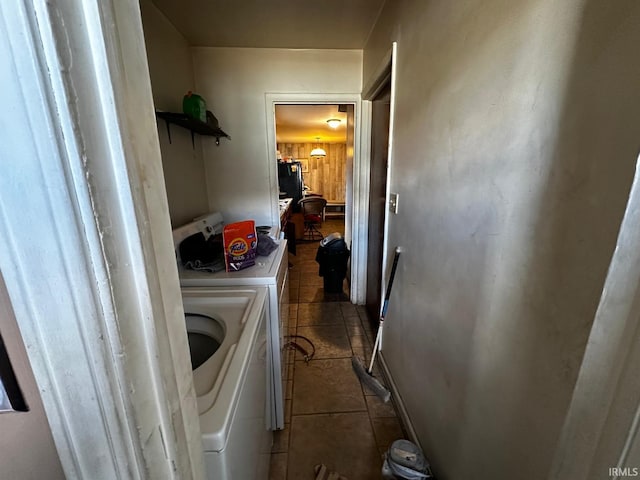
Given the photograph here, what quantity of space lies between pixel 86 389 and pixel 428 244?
1.22m

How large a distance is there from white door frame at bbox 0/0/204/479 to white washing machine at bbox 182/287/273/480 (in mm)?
232

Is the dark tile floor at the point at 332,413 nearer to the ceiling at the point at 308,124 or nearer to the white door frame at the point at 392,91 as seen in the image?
the white door frame at the point at 392,91

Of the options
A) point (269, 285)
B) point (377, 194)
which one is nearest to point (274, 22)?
point (377, 194)

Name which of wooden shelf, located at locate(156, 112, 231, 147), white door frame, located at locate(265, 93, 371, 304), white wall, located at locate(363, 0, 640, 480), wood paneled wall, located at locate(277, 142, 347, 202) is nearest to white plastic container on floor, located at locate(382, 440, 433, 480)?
white wall, located at locate(363, 0, 640, 480)

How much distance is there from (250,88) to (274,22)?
0.60m

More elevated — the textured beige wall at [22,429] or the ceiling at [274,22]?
the ceiling at [274,22]

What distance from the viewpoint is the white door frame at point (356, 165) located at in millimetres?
2506

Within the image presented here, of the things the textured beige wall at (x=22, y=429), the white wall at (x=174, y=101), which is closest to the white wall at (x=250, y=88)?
the white wall at (x=174, y=101)

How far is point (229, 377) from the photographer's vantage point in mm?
714

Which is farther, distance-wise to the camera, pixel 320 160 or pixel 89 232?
pixel 320 160

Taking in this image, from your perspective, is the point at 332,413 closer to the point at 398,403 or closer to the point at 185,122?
the point at 398,403

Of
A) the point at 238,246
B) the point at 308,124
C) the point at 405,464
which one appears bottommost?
the point at 405,464

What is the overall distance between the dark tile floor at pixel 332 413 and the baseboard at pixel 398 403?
0.18 feet

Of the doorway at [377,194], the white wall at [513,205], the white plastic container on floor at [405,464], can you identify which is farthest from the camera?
the doorway at [377,194]
